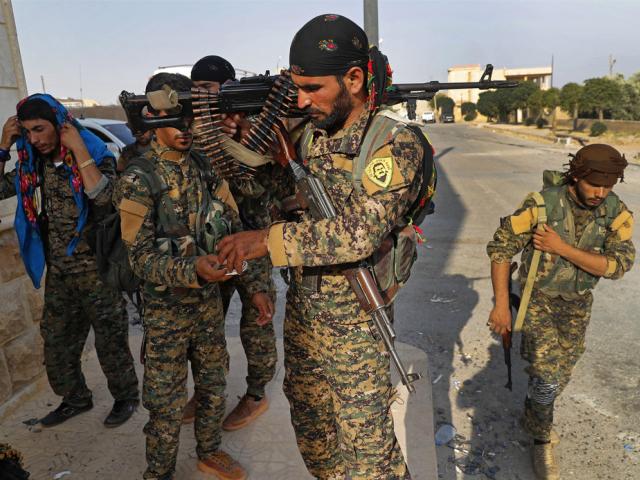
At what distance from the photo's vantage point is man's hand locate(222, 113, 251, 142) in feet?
7.71

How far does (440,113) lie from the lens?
69.2 metres

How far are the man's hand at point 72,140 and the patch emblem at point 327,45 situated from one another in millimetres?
1789

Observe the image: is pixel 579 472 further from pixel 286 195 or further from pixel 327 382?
pixel 286 195

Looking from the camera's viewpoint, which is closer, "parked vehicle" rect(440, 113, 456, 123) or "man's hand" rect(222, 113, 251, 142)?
"man's hand" rect(222, 113, 251, 142)

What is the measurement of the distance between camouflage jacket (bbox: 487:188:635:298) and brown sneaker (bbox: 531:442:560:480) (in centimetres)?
90

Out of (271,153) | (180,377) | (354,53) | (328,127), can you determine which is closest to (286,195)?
(271,153)

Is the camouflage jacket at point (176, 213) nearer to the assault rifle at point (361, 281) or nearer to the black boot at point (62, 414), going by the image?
the assault rifle at point (361, 281)

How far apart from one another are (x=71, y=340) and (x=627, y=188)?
38.5ft

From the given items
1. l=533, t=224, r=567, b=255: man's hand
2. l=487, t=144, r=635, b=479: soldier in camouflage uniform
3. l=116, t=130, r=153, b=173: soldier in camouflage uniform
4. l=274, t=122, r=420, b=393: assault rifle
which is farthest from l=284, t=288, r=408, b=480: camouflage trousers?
l=116, t=130, r=153, b=173: soldier in camouflage uniform

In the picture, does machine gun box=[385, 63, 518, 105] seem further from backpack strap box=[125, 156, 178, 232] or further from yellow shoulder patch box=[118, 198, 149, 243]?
yellow shoulder patch box=[118, 198, 149, 243]

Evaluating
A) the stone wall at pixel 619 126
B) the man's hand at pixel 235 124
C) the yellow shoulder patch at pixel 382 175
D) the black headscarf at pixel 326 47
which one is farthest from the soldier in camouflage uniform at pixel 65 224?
the stone wall at pixel 619 126

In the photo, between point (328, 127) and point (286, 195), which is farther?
point (286, 195)

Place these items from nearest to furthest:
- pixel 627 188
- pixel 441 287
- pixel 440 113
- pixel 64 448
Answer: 1. pixel 64 448
2. pixel 441 287
3. pixel 627 188
4. pixel 440 113

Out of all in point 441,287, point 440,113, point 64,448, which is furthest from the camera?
point 440,113
